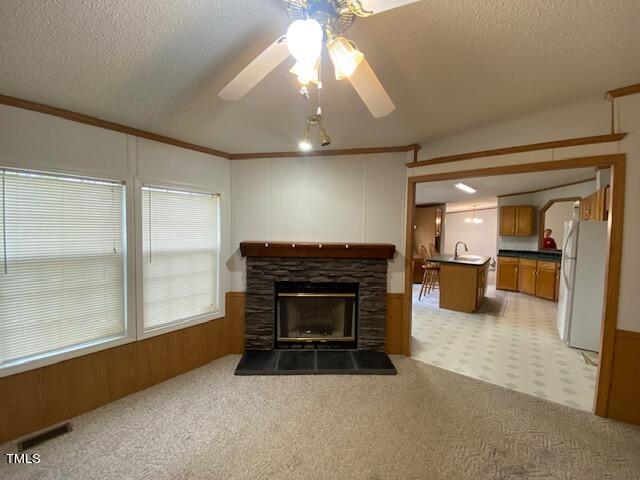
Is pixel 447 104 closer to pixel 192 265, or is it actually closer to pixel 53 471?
pixel 192 265

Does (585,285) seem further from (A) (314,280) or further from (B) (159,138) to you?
(B) (159,138)

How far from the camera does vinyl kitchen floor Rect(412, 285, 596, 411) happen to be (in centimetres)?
246

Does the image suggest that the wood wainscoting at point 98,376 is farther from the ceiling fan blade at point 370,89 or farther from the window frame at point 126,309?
the ceiling fan blade at point 370,89

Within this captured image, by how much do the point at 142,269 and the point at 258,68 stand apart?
6.84 feet

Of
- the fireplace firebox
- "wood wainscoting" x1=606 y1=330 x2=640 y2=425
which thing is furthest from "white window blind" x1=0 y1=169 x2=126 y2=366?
"wood wainscoting" x1=606 y1=330 x2=640 y2=425

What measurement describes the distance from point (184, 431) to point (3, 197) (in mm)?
1967

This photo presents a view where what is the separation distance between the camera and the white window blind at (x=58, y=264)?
1.74 metres

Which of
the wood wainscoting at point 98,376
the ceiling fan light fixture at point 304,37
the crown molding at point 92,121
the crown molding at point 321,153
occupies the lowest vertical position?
the wood wainscoting at point 98,376

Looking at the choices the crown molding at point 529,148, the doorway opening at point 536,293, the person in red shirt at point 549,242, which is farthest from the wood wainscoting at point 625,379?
the person in red shirt at point 549,242

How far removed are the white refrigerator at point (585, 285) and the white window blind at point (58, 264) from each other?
4938 mm

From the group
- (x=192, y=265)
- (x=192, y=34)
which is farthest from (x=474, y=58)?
(x=192, y=265)

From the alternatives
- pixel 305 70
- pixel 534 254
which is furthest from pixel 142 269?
pixel 534 254

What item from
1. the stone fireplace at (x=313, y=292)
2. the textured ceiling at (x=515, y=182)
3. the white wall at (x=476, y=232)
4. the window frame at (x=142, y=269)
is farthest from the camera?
the white wall at (x=476, y=232)

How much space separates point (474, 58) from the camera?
1366 mm
